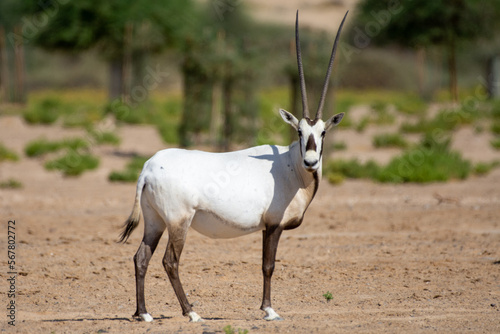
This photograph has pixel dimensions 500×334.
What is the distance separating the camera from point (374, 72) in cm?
5541

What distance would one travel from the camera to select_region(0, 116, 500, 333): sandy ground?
5930 millimetres

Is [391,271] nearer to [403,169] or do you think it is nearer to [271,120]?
[403,169]

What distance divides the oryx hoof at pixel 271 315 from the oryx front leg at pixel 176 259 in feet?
1.83

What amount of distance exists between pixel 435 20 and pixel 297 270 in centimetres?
2410

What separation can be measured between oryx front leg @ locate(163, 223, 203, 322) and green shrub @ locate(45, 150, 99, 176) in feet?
32.6

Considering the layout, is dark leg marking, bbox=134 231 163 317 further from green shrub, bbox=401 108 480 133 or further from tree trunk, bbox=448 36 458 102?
tree trunk, bbox=448 36 458 102

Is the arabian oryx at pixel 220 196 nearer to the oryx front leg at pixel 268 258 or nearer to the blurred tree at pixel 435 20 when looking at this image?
the oryx front leg at pixel 268 258

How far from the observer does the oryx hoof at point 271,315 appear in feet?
19.3

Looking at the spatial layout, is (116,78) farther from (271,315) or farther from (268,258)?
(271,315)

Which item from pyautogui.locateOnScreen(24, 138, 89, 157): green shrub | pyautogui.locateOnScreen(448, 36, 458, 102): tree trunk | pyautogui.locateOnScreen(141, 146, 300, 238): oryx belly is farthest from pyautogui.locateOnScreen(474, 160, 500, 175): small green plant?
pyautogui.locateOnScreen(448, 36, 458, 102): tree trunk

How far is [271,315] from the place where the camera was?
5.89 metres

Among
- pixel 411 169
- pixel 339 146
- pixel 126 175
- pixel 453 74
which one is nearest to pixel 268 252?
pixel 126 175

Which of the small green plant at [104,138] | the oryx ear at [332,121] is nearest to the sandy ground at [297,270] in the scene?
the oryx ear at [332,121]

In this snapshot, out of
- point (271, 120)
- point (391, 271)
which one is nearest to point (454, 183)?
point (391, 271)
